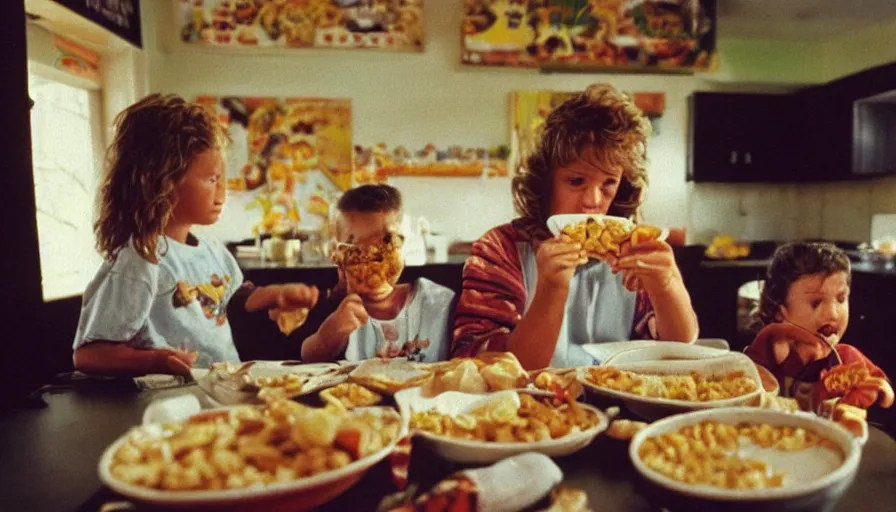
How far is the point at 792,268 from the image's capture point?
124cm

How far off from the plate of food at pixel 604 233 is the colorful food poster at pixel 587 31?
2280mm

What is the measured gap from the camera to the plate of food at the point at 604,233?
112 cm

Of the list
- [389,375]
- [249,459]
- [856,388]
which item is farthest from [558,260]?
[249,459]

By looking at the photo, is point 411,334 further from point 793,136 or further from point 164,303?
point 793,136

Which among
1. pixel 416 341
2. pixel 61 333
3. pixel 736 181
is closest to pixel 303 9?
pixel 61 333

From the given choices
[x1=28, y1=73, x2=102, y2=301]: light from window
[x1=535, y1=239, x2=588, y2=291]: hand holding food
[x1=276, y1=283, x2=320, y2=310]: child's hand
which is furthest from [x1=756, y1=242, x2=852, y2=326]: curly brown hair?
[x1=28, y1=73, x2=102, y2=301]: light from window

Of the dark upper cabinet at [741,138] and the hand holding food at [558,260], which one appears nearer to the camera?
the hand holding food at [558,260]

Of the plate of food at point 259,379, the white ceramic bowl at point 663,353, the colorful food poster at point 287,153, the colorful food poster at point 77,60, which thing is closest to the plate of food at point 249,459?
the plate of food at point 259,379

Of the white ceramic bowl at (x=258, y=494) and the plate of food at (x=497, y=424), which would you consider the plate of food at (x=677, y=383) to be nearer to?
the plate of food at (x=497, y=424)

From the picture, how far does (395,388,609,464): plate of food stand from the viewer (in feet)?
2.12

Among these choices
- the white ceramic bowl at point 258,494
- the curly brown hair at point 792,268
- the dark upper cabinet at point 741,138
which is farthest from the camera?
the dark upper cabinet at point 741,138

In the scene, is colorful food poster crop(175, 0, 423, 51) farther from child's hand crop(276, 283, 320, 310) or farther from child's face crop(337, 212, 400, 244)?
child's hand crop(276, 283, 320, 310)

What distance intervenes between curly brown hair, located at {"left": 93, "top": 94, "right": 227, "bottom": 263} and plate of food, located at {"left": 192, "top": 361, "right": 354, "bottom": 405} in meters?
0.42

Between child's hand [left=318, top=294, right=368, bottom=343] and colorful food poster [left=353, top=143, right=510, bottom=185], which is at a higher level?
colorful food poster [left=353, top=143, right=510, bottom=185]
